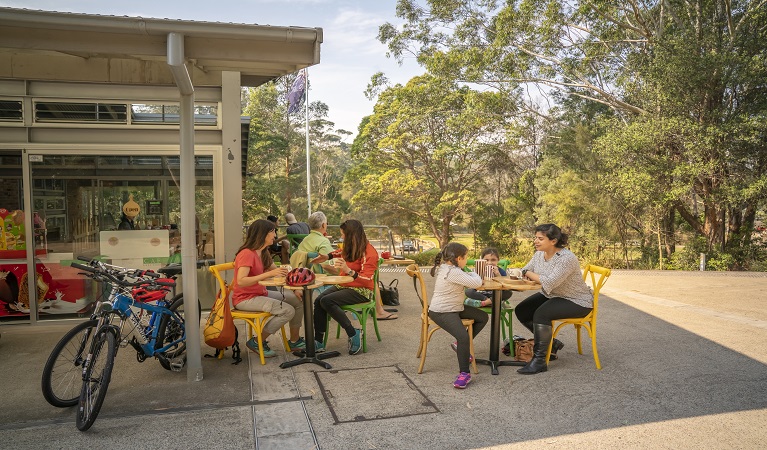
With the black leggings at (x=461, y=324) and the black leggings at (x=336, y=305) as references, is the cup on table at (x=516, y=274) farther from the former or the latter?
the black leggings at (x=336, y=305)

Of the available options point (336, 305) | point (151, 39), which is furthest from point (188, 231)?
point (336, 305)

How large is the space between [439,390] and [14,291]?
484cm

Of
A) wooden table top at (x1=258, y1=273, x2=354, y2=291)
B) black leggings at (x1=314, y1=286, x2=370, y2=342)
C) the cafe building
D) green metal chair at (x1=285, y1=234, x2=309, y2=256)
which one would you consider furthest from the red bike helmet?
green metal chair at (x1=285, y1=234, x2=309, y2=256)

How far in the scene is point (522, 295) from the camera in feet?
27.7

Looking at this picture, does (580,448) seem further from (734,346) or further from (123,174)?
(123,174)

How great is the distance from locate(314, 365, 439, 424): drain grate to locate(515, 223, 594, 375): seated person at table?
39.8 inches

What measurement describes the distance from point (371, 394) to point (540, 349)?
143 centimetres

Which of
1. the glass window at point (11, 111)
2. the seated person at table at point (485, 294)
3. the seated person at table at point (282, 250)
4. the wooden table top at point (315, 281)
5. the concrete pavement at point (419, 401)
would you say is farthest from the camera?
the seated person at table at point (282, 250)

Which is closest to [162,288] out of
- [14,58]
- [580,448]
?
[580,448]

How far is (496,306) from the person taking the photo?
15.2 feet

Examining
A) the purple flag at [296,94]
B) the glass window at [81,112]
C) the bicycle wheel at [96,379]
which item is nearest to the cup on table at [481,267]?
the bicycle wheel at [96,379]

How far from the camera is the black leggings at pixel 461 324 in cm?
419

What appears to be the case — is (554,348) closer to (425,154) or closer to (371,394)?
(371,394)

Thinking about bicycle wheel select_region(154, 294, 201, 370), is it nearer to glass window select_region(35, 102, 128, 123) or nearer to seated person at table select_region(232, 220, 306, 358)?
seated person at table select_region(232, 220, 306, 358)
